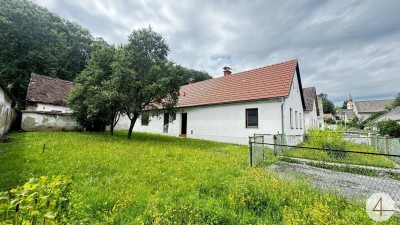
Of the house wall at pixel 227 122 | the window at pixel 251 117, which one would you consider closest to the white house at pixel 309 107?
the window at pixel 251 117

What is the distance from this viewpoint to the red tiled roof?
47.1 ft

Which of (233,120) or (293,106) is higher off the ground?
(293,106)

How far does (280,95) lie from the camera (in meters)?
13.3

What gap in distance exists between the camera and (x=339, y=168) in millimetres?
7305

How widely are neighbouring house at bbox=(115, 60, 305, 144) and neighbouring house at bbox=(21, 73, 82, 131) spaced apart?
7.45 m

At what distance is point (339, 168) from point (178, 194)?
20.1 ft

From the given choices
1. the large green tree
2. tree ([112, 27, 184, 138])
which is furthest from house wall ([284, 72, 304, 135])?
the large green tree

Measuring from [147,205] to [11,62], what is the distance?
32.9 m

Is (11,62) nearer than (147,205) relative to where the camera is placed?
No

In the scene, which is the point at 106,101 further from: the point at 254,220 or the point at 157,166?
the point at 254,220

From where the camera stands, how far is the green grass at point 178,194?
3.45m

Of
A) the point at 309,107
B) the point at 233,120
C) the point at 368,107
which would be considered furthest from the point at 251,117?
the point at 368,107

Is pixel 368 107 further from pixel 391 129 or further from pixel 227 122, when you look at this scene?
pixel 227 122

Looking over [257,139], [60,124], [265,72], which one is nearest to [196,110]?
[265,72]
